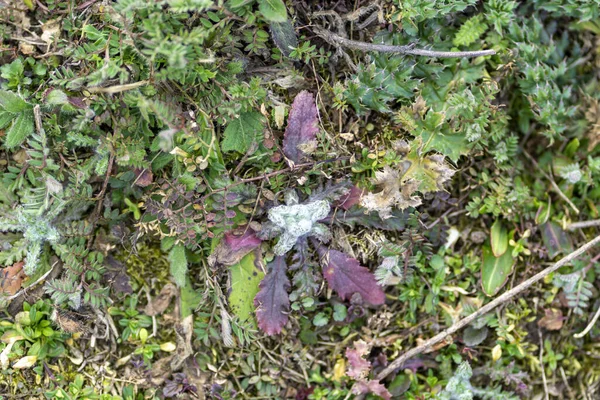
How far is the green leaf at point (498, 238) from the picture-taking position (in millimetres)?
3070

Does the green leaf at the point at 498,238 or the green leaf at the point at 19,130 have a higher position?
the green leaf at the point at 19,130

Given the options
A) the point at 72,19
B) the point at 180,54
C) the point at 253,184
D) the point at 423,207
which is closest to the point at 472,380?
the point at 423,207

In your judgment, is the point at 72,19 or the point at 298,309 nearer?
the point at 72,19

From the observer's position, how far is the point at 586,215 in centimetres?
324

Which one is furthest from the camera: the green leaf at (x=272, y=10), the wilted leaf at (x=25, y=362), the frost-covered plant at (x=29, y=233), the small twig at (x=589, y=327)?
the small twig at (x=589, y=327)

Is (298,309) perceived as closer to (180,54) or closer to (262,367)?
(262,367)

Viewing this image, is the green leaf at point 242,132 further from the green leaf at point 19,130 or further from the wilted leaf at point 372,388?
the wilted leaf at point 372,388

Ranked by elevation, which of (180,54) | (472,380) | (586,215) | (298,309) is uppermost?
(180,54)

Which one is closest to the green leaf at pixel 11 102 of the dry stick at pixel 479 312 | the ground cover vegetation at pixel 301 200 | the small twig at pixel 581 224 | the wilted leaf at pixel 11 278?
the ground cover vegetation at pixel 301 200

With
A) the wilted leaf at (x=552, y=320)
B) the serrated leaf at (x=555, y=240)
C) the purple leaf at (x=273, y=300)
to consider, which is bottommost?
the wilted leaf at (x=552, y=320)

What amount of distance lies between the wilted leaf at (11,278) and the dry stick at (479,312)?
1946 mm

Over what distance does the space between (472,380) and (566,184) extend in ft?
4.08

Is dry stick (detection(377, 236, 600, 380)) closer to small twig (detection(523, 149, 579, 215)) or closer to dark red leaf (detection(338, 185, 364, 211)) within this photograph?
small twig (detection(523, 149, 579, 215))

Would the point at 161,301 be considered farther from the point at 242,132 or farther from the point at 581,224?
the point at 581,224
